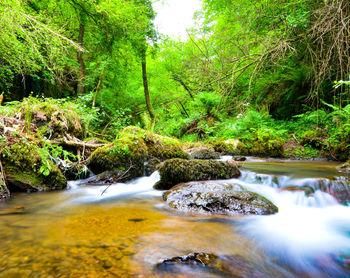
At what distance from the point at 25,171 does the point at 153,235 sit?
2.89 meters

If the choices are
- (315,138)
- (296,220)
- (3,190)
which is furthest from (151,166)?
(315,138)

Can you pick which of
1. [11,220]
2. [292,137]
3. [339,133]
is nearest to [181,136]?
[292,137]

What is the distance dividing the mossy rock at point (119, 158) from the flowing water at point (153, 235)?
985mm

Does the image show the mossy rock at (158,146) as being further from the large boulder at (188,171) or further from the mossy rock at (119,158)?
the large boulder at (188,171)

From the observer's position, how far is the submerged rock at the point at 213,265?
4.77ft

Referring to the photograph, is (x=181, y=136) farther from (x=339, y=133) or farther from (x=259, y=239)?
(x=259, y=239)

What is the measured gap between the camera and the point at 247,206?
2.78m

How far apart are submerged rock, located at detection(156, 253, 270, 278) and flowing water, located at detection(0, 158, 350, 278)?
0.05 metres

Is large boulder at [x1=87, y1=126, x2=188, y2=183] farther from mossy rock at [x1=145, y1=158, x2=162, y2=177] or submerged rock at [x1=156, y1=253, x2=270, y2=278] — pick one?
submerged rock at [x1=156, y1=253, x2=270, y2=278]

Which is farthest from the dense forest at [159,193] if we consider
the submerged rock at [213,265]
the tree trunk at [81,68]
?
the tree trunk at [81,68]

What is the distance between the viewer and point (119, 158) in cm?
453

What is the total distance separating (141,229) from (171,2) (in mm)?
12850

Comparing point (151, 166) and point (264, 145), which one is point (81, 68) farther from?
point (264, 145)

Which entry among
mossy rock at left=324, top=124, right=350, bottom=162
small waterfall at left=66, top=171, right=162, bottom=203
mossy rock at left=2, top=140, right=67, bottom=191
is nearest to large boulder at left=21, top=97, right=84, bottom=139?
mossy rock at left=2, top=140, right=67, bottom=191
